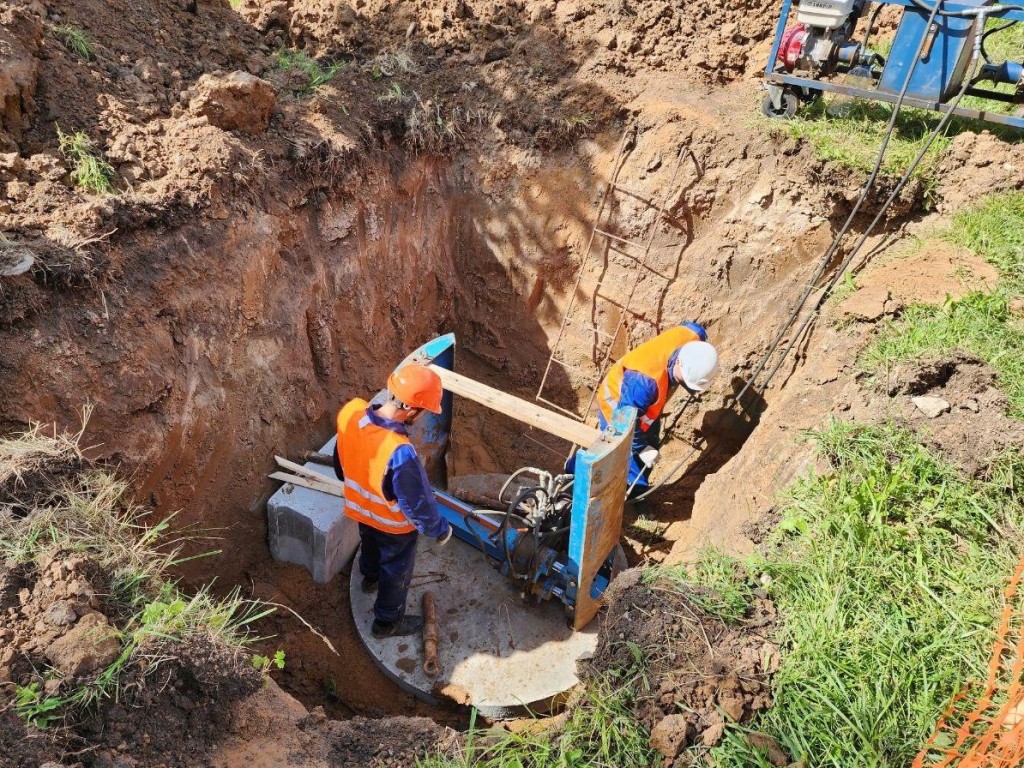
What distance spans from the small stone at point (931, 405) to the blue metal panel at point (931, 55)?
2725 mm

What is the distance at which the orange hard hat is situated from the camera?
12.0 feet

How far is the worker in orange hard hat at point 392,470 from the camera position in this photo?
364 cm

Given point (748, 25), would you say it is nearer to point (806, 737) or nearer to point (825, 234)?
point (825, 234)

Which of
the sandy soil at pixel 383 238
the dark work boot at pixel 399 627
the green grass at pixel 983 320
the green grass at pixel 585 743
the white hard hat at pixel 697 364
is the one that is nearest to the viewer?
the green grass at pixel 585 743

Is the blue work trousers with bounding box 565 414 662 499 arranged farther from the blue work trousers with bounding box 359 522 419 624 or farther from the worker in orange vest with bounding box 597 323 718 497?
the blue work trousers with bounding box 359 522 419 624

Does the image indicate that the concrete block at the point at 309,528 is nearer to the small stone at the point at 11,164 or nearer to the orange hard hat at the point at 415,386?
the orange hard hat at the point at 415,386

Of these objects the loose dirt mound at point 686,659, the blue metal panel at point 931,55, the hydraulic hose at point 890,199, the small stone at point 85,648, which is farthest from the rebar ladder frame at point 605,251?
the small stone at point 85,648

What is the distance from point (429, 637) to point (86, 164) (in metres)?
3.56

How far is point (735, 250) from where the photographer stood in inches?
221

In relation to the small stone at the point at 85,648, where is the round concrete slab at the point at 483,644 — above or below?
below

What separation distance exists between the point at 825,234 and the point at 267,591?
16.1ft

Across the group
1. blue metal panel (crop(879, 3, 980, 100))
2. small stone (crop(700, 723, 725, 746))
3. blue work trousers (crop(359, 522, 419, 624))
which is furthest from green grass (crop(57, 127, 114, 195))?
blue metal panel (crop(879, 3, 980, 100))

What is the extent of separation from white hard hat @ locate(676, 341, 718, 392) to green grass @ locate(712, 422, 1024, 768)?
111 cm

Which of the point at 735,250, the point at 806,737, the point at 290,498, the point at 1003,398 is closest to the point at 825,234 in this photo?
the point at 735,250
